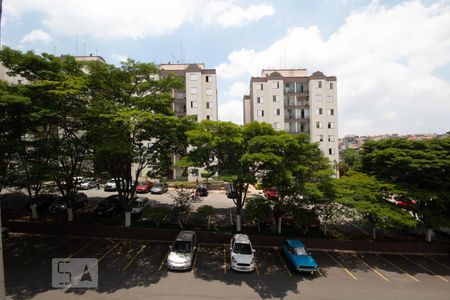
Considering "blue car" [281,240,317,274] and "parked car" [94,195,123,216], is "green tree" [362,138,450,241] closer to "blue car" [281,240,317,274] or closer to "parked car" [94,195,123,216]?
"blue car" [281,240,317,274]

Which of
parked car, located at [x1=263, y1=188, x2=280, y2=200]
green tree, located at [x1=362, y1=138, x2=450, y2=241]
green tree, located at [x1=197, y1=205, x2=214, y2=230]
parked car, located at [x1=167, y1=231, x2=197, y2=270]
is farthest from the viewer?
green tree, located at [x1=197, y1=205, x2=214, y2=230]

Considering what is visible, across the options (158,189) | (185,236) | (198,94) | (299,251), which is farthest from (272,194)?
(198,94)

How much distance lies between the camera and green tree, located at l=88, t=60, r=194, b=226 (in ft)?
54.0

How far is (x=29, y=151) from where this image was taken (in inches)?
740

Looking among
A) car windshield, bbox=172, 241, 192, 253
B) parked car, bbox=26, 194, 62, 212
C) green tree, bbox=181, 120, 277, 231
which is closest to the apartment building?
parked car, bbox=26, 194, 62, 212

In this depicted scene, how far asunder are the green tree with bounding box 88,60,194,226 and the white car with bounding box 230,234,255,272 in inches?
306

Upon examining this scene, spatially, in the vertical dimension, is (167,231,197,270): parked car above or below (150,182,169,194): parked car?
below

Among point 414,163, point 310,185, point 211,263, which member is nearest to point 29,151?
point 211,263

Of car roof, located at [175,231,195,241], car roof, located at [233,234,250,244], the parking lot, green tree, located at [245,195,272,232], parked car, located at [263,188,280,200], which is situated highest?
parked car, located at [263,188,280,200]

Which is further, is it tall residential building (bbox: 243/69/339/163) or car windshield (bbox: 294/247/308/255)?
tall residential building (bbox: 243/69/339/163)

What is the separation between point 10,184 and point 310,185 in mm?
21001

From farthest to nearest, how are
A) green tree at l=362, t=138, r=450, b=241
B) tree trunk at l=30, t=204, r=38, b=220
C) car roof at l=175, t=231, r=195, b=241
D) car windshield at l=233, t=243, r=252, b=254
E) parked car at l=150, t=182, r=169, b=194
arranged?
parked car at l=150, t=182, r=169, b=194 → tree trunk at l=30, t=204, r=38, b=220 → green tree at l=362, t=138, r=450, b=241 → car roof at l=175, t=231, r=195, b=241 → car windshield at l=233, t=243, r=252, b=254

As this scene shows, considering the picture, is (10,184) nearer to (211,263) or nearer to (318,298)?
(211,263)

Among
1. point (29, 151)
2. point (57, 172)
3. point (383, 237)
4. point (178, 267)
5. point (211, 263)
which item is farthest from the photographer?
point (383, 237)
